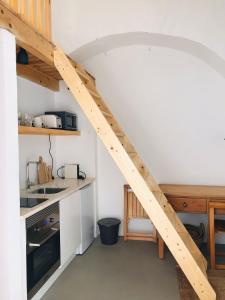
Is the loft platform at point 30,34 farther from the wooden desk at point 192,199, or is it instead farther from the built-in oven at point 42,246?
the wooden desk at point 192,199

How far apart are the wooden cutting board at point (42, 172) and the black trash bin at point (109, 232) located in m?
1.00

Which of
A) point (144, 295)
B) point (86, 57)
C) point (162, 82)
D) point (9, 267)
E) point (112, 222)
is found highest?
point (86, 57)

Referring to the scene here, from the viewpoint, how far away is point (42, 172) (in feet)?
11.6

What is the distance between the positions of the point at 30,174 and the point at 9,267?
1.56m

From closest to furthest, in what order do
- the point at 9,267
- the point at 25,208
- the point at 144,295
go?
the point at 9,267 → the point at 25,208 → the point at 144,295

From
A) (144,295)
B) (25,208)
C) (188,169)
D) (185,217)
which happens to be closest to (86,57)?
(188,169)

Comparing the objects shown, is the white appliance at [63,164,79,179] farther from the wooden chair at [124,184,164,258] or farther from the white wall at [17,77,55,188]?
the wooden chair at [124,184,164,258]

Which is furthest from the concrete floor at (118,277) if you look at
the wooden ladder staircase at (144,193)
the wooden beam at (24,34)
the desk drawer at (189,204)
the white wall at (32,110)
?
the wooden beam at (24,34)

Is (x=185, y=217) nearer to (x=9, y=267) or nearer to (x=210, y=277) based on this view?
(x=210, y=277)

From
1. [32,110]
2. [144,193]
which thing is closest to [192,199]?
[144,193]

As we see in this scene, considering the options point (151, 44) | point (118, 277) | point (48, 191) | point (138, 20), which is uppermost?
point (138, 20)

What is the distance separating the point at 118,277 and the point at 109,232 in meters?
0.84

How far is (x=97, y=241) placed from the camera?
3879 mm

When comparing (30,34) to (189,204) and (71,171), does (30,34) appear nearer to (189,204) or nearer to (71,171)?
(71,171)
